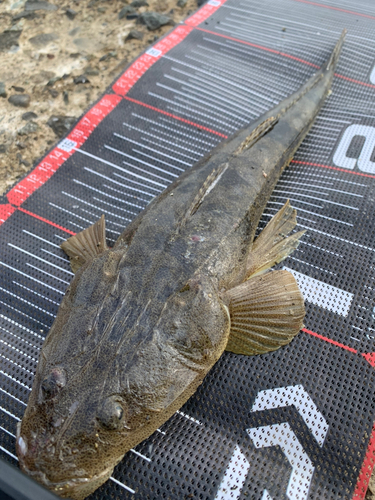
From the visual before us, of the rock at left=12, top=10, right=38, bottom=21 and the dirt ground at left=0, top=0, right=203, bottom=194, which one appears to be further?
the rock at left=12, top=10, right=38, bottom=21

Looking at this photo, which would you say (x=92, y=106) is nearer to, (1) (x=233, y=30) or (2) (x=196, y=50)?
(2) (x=196, y=50)

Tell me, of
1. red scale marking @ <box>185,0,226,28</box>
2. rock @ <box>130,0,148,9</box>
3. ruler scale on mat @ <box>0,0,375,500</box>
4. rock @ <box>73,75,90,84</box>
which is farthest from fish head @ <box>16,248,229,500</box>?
rock @ <box>130,0,148,9</box>

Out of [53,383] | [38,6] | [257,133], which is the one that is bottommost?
[53,383]

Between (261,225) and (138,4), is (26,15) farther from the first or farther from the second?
(261,225)

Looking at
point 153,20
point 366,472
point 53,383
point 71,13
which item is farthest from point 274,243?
point 71,13

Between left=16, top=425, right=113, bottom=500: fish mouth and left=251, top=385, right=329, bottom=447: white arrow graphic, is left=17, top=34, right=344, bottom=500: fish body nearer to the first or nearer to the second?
left=16, top=425, right=113, bottom=500: fish mouth

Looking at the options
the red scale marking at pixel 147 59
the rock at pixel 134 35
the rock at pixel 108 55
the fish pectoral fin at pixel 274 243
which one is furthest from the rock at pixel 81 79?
the fish pectoral fin at pixel 274 243

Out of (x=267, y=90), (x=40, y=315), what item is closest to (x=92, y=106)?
(x=267, y=90)

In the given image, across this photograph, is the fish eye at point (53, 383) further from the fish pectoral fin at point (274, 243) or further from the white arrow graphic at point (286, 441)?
the fish pectoral fin at point (274, 243)
